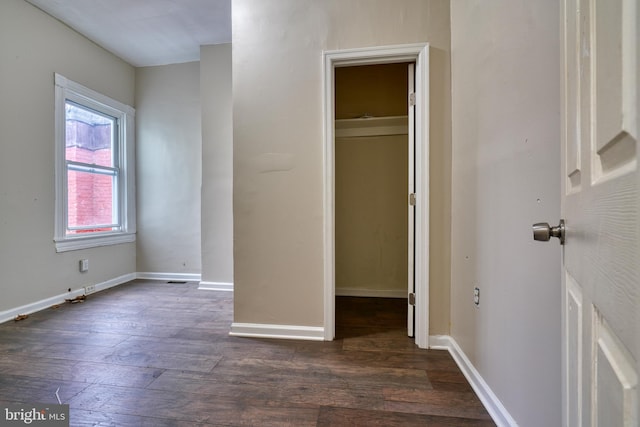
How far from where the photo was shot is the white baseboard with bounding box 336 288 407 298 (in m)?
2.87

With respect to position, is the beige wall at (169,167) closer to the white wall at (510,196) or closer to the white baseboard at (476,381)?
the white baseboard at (476,381)

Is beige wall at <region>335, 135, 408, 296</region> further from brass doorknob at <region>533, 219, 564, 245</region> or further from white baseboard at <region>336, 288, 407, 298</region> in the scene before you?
brass doorknob at <region>533, 219, 564, 245</region>

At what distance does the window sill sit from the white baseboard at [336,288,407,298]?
2918mm

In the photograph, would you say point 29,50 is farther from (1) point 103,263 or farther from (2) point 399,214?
(2) point 399,214

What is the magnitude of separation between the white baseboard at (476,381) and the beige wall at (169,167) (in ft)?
9.79

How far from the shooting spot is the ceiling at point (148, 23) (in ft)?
8.06

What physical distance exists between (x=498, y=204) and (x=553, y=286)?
0.44 metres

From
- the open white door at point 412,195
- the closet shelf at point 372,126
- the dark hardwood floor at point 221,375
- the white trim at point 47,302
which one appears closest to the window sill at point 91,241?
the white trim at point 47,302

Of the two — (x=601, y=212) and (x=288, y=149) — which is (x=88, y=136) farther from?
(x=601, y=212)

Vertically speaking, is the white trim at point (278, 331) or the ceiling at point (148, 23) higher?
the ceiling at point (148, 23)

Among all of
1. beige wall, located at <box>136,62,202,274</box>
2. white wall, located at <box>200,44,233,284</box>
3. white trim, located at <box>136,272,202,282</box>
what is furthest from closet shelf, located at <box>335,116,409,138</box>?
white trim, located at <box>136,272,202,282</box>

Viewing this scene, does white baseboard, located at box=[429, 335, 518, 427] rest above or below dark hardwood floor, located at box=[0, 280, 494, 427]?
above

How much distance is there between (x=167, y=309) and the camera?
2.47 meters

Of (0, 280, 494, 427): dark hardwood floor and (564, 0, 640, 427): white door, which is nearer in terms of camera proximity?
(564, 0, 640, 427): white door
